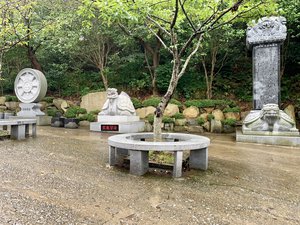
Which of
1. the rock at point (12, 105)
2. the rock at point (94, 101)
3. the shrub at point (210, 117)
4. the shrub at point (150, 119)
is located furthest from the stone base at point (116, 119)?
the rock at point (12, 105)

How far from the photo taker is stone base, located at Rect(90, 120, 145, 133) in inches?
313

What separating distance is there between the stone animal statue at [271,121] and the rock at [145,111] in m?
3.82

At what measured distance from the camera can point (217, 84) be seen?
10.6m

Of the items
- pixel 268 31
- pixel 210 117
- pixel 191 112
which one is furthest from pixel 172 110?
pixel 268 31

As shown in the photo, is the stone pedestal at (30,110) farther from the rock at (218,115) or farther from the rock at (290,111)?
the rock at (290,111)

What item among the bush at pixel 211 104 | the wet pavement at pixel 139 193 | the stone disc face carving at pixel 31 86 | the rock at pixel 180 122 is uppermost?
the stone disc face carving at pixel 31 86

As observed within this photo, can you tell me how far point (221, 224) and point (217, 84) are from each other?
9.19 meters

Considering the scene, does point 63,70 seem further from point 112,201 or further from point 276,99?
point 112,201

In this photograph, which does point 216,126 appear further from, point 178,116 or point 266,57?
point 266,57

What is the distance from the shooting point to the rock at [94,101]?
33.4ft

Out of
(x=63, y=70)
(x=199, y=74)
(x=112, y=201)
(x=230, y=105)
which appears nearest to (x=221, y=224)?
(x=112, y=201)

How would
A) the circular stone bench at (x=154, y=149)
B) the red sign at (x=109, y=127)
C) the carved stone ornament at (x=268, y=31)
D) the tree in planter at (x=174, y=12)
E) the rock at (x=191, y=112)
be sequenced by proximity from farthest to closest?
the rock at (x=191, y=112) < the red sign at (x=109, y=127) < the carved stone ornament at (x=268, y=31) < the tree in planter at (x=174, y=12) < the circular stone bench at (x=154, y=149)

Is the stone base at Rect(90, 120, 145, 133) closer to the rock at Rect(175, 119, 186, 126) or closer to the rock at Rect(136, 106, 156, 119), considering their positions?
the rock at Rect(136, 106, 156, 119)

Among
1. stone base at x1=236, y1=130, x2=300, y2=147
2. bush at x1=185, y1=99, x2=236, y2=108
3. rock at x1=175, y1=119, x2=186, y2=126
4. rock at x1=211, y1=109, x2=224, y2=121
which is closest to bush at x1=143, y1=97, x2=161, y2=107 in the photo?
rock at x1=175, y1=119, x2=186, y2=126
